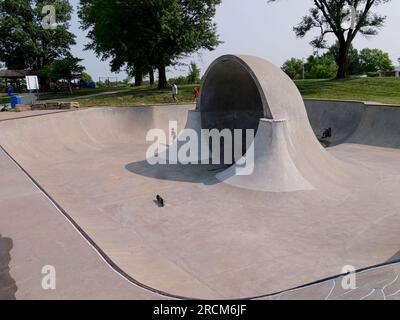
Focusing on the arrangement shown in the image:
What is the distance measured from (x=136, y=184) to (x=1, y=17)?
49.3 metres

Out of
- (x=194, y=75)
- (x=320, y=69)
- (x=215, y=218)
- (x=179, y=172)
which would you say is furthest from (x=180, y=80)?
(x=215, y=218)

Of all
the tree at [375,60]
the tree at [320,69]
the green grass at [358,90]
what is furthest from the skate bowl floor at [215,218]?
the tree at [375,60]

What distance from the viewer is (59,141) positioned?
1702cm

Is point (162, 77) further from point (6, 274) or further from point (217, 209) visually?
point (6, 274)

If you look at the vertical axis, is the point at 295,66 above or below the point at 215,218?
above

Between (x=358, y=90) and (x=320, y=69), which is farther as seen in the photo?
(x=320, y=69)

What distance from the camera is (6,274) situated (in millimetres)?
4070

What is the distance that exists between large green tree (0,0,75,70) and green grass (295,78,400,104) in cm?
3719

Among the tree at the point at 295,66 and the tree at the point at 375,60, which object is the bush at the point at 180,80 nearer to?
the tree at the point at 295,66

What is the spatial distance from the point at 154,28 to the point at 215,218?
962 inches

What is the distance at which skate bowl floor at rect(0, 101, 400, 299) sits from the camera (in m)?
5.71

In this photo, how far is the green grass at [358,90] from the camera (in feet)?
79.9

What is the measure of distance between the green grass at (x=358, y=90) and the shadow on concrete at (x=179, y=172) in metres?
15.5

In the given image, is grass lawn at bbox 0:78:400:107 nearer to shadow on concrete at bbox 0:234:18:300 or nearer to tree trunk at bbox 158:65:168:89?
tree trunk at bbox 158:65:168:89
